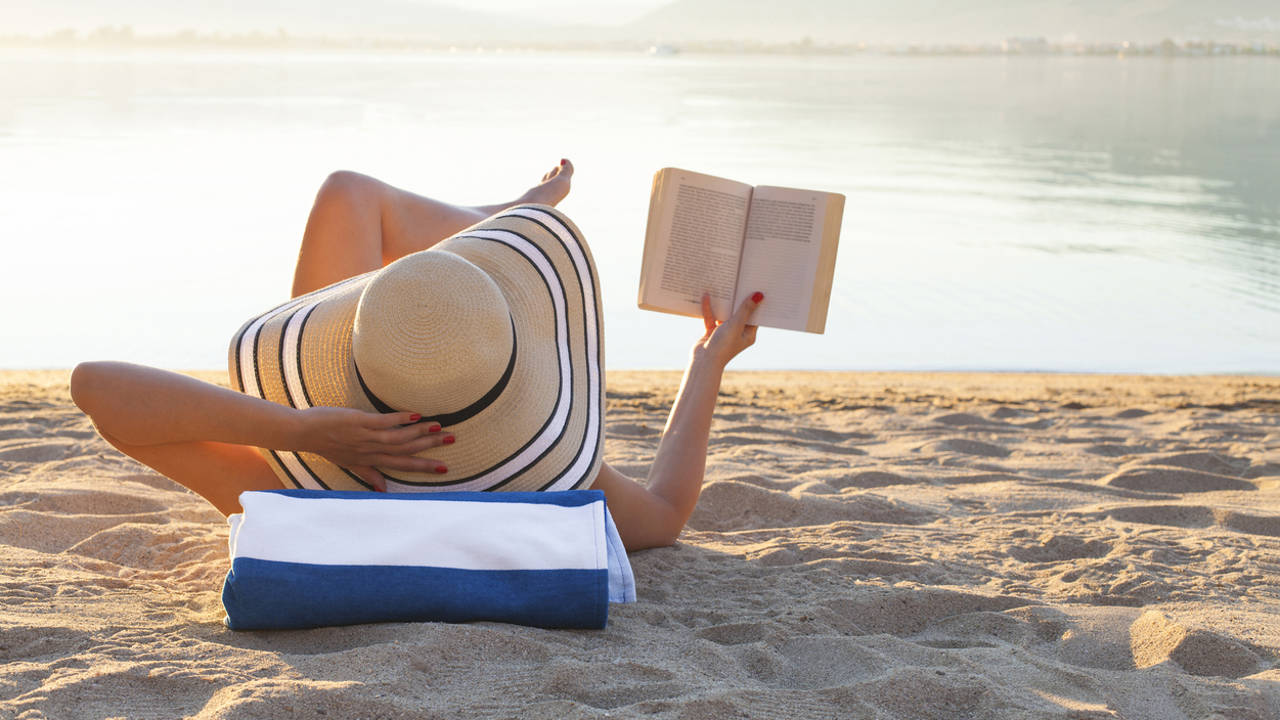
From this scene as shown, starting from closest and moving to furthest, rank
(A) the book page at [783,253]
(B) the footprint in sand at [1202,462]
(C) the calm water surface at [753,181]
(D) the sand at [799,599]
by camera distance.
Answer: (D) the sand at [799,599] → (A) the book page at [783,253] → (B) the footprint in sand at [1202,462] → (C) the calm water surface at [753,181]

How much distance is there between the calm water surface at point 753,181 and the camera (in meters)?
5.58

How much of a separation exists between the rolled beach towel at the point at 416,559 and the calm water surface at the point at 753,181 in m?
3.44

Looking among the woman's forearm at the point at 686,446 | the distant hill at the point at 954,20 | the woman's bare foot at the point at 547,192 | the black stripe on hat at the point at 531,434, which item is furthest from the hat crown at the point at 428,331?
the distant hill at the point at 954,20

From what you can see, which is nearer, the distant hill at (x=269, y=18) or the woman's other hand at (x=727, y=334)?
the woman's other hand at (x=727, y=334)

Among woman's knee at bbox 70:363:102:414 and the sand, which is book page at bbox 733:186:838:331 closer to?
the sand

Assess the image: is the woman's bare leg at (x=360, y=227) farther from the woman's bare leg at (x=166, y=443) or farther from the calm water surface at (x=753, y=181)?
the calm water surface at (x=753, y=181)

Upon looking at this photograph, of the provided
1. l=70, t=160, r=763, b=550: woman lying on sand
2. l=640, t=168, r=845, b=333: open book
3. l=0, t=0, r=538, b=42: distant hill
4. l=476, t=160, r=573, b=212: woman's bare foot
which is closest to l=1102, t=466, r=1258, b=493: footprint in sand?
l=640, t=168, r=845, b=333: open book

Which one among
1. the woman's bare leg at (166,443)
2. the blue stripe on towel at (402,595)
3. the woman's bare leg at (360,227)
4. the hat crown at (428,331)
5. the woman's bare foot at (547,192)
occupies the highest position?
the woman's bare foot at (547,192)

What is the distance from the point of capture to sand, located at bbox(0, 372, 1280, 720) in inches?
60.6

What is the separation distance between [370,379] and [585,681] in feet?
1.85

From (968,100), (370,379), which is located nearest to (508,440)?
(370,379)

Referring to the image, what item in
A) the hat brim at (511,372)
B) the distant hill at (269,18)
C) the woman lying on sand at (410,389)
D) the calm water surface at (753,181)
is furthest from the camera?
the distant hill at (269,18)

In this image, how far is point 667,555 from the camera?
2279 millimetres

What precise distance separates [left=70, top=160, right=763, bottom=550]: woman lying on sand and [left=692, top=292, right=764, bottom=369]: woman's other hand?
351mm
